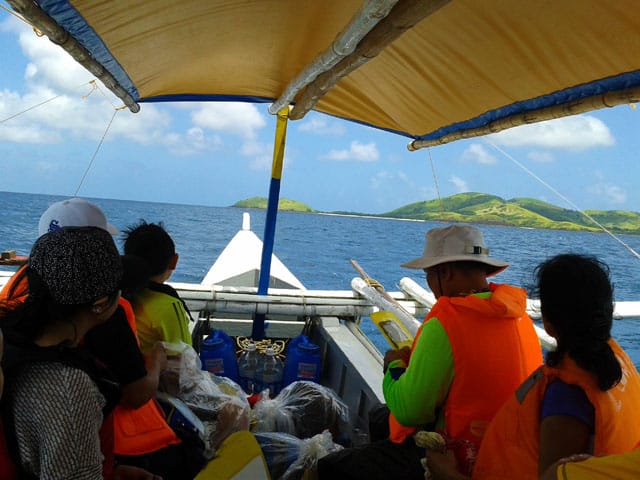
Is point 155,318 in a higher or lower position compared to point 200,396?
higher

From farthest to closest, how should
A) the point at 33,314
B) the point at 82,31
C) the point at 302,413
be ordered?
the point at 302,413 → the point at 82,31 → the point at 33,314

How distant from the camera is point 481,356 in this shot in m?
1.72

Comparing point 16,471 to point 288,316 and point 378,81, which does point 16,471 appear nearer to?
point 378,81

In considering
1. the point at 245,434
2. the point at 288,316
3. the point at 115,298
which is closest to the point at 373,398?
the point at 245,434

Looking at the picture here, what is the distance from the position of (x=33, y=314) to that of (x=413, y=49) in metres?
2.13

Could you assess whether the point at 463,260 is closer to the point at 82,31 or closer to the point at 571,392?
the point at 571,392

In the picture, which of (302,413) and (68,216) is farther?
(302,413)

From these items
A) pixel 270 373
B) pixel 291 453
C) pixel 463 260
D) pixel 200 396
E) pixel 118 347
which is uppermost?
pixel 463 260

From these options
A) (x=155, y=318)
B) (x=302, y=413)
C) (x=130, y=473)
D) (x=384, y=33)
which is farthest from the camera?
(x=302, y=413)

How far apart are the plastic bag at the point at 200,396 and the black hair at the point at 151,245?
38 cm

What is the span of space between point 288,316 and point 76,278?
3602 mm

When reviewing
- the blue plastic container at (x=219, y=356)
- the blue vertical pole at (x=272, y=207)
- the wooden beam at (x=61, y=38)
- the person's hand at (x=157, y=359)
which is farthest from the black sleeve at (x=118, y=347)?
the blue vertical pole at (x=272, y=207)

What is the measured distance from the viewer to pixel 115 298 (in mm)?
1155

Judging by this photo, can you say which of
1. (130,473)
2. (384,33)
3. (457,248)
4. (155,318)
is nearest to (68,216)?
(155,318)
